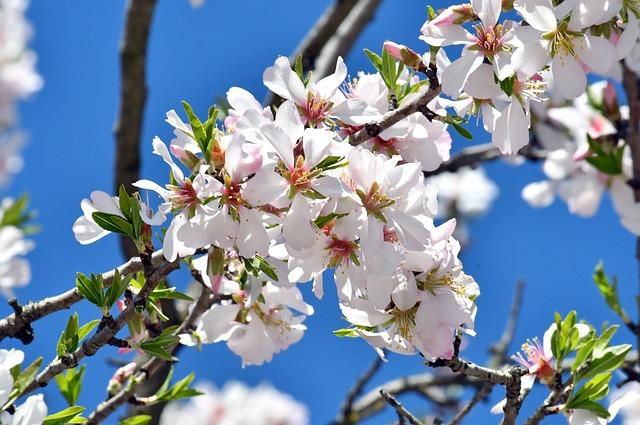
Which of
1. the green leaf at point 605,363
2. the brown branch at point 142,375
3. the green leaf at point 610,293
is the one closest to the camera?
the green leaf at point 605,363

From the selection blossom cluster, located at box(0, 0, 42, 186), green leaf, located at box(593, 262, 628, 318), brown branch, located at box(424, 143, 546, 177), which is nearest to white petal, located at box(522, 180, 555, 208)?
brown branch, located at box(424, 143, 546, 177)

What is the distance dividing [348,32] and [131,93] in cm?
110

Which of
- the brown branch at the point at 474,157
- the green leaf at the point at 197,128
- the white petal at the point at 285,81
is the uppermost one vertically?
the brown branch at the point at 474,157

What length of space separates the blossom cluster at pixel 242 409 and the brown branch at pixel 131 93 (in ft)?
15.3

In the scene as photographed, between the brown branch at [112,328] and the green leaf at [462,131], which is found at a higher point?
the green leaf at [462,131]

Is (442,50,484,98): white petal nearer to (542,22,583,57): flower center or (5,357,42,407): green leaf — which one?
(542,22,583,57): flower center

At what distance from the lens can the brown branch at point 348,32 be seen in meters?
4.12

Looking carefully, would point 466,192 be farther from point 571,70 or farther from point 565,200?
point 571,70

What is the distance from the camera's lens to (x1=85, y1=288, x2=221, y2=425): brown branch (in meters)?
2.28

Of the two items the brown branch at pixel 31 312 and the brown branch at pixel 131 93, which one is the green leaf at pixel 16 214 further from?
the brown branch at pixel 31 312

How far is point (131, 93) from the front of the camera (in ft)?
12.4

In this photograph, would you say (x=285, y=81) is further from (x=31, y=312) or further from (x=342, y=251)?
(x=31, y=312)

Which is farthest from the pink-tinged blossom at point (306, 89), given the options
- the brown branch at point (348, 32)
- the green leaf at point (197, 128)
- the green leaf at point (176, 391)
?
the brown branch at point (348, 32)

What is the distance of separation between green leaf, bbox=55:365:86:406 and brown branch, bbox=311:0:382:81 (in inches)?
80.4
